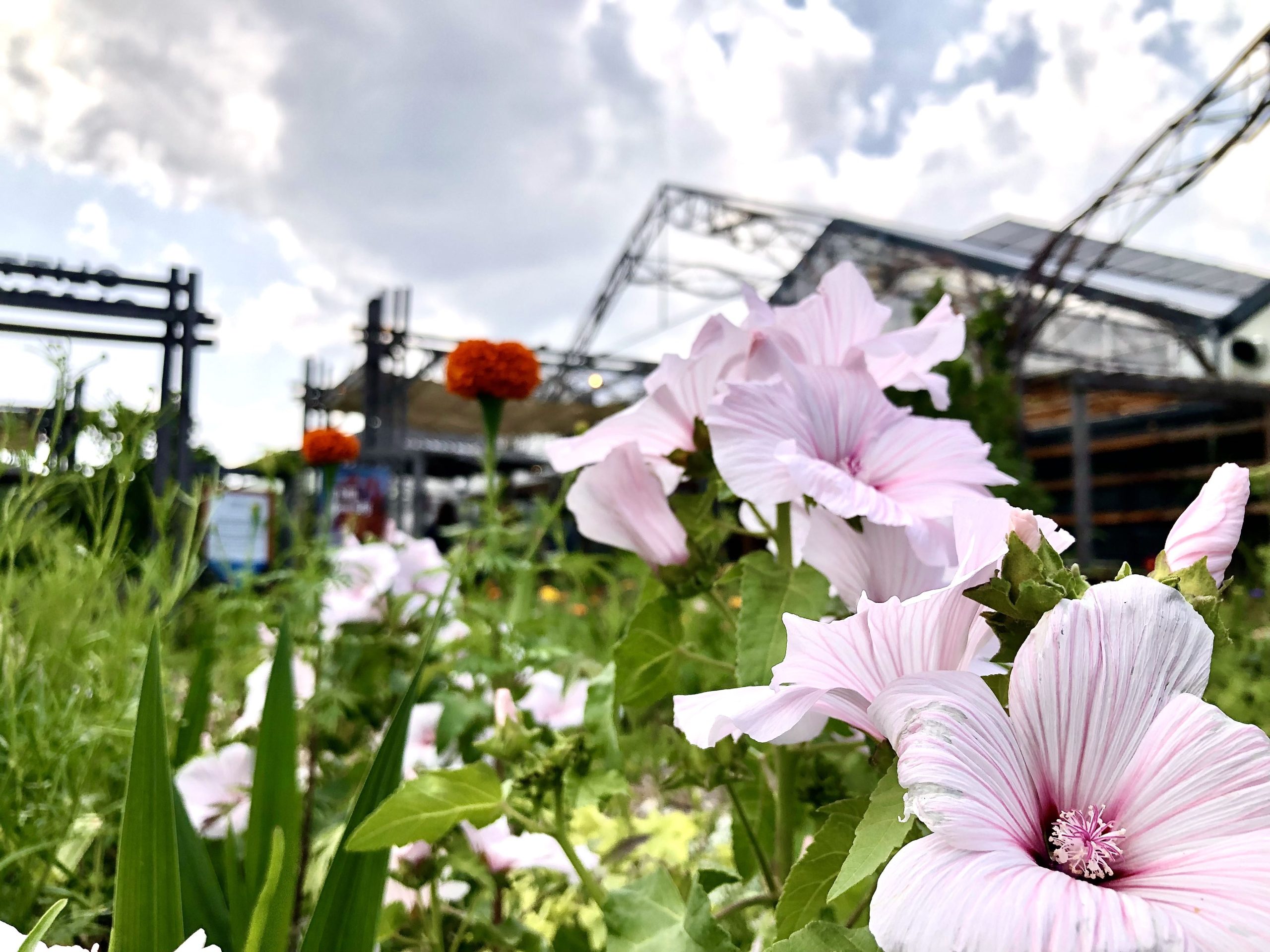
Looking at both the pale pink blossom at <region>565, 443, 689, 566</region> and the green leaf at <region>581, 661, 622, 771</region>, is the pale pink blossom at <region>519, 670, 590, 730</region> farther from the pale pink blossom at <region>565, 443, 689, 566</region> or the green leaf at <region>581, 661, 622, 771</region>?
the pale pink blossom at <region>565, 443, 689, 566</region>

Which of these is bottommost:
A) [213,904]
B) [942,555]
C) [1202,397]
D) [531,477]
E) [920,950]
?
[213,904]

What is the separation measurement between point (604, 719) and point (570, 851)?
0.42ft

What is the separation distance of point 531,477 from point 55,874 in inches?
277

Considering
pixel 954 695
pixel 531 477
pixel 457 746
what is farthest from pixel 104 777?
pixel 531 477

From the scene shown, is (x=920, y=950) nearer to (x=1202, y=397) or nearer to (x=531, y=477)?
(x=1202, y=397)

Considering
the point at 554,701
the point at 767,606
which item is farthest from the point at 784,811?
the point at 554,701

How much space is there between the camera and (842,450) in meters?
0.49

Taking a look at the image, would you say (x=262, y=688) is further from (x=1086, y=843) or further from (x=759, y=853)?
(x=1086, y=843)

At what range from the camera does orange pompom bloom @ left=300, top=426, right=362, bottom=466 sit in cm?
166

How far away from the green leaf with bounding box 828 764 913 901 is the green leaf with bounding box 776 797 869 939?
2.2 inches

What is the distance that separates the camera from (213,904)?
55 cm

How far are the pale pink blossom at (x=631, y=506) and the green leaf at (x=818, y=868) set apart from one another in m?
0.23

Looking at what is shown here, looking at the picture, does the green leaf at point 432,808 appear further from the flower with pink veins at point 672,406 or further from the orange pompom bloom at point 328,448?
the orange pompom bloom at point 328,448

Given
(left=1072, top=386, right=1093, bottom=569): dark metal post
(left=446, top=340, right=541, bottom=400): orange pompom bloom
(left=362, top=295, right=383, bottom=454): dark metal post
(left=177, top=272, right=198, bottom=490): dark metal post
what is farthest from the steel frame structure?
(left=1072, top=386, right=1093, bottom=569): dark metal post
